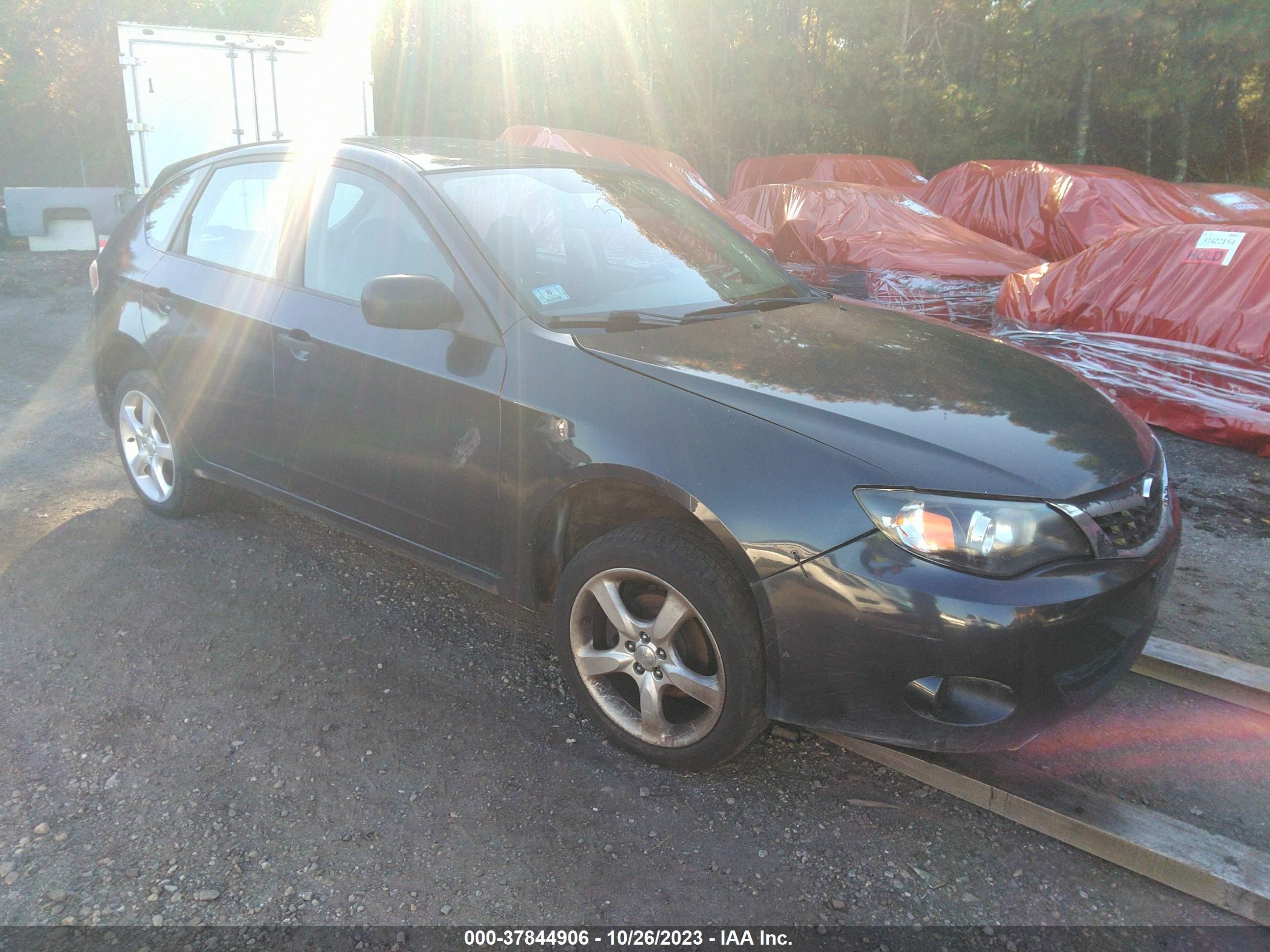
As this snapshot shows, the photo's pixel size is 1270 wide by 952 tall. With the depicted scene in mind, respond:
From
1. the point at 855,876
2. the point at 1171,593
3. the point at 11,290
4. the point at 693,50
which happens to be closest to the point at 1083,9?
the point at 693,50

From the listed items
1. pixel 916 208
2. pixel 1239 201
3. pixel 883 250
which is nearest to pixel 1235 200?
pixel 1239 201

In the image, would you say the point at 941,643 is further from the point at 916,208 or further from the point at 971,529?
the point at 916,208

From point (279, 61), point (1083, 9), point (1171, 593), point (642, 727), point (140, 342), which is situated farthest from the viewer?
point (1083, 9)

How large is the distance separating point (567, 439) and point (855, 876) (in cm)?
134

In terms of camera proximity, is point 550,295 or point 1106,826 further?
point 550,295

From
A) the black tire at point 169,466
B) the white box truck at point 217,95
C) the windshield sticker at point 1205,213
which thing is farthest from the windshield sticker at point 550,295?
the white box truck at point 217,95

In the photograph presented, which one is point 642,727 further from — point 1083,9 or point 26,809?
point 1083,9

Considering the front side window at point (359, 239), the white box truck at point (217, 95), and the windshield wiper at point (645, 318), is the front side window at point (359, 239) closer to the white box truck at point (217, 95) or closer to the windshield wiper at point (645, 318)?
the windshield wiper at point (645, 318)

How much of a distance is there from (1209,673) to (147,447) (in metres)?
4.32

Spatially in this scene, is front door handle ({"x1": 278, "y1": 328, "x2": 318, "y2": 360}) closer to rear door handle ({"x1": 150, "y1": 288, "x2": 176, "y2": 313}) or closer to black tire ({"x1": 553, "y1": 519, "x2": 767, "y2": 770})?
rear door handle ({"x1": 150, "y1": 288, "x2": 176, "y2": 313})

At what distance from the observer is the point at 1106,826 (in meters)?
2.29

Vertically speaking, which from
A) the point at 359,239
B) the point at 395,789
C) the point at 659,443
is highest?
the point at 359,239

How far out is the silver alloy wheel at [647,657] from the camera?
2434 millimetres

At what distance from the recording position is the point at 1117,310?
5.54m
